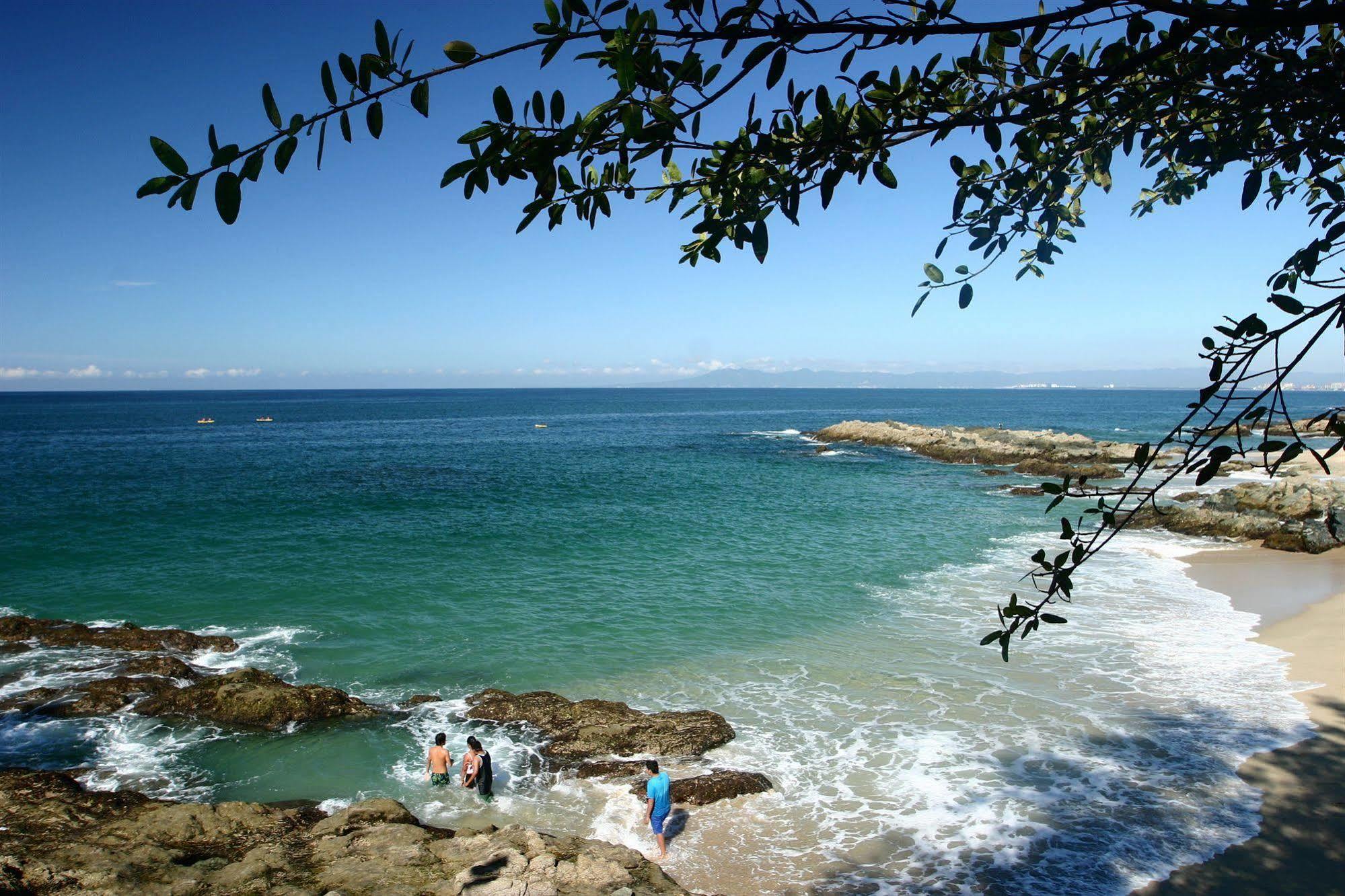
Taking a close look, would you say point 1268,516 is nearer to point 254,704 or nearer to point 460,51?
point 254,704

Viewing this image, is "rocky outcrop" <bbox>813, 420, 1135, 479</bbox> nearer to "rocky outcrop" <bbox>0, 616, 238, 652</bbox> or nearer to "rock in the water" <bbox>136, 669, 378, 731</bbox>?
Answer: "rock in the water" <bbox>136, 669, 378, 731</bbox>

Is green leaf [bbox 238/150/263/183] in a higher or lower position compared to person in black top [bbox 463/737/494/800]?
higher

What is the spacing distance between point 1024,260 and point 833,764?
834cm

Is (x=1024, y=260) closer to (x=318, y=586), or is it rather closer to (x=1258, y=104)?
(x=1258, y=104)

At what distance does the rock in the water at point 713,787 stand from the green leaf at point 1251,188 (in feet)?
28.5

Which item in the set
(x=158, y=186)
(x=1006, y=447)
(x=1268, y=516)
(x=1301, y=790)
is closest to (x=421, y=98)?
(x=158, y=186)

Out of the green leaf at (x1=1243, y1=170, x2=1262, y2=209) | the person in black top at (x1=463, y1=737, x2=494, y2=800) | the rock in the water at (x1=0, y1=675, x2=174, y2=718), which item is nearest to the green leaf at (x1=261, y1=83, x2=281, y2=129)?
the green leaf at (x1=1243, y1=170, x2=1262, y2=209)

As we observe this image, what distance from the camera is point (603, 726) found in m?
12.0

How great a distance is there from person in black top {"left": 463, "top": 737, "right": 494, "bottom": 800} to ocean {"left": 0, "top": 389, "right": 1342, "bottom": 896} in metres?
0.19

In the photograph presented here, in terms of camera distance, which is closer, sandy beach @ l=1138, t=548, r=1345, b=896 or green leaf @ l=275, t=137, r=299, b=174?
green leaf @ l=275, t=137, r=299, b=174

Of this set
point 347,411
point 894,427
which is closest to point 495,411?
point 347,411

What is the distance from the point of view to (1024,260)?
5191 mm

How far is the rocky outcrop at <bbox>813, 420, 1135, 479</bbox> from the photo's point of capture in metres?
42.9

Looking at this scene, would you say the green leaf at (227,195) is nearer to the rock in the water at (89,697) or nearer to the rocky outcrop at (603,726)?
the rocky outcrop at (603,726)
